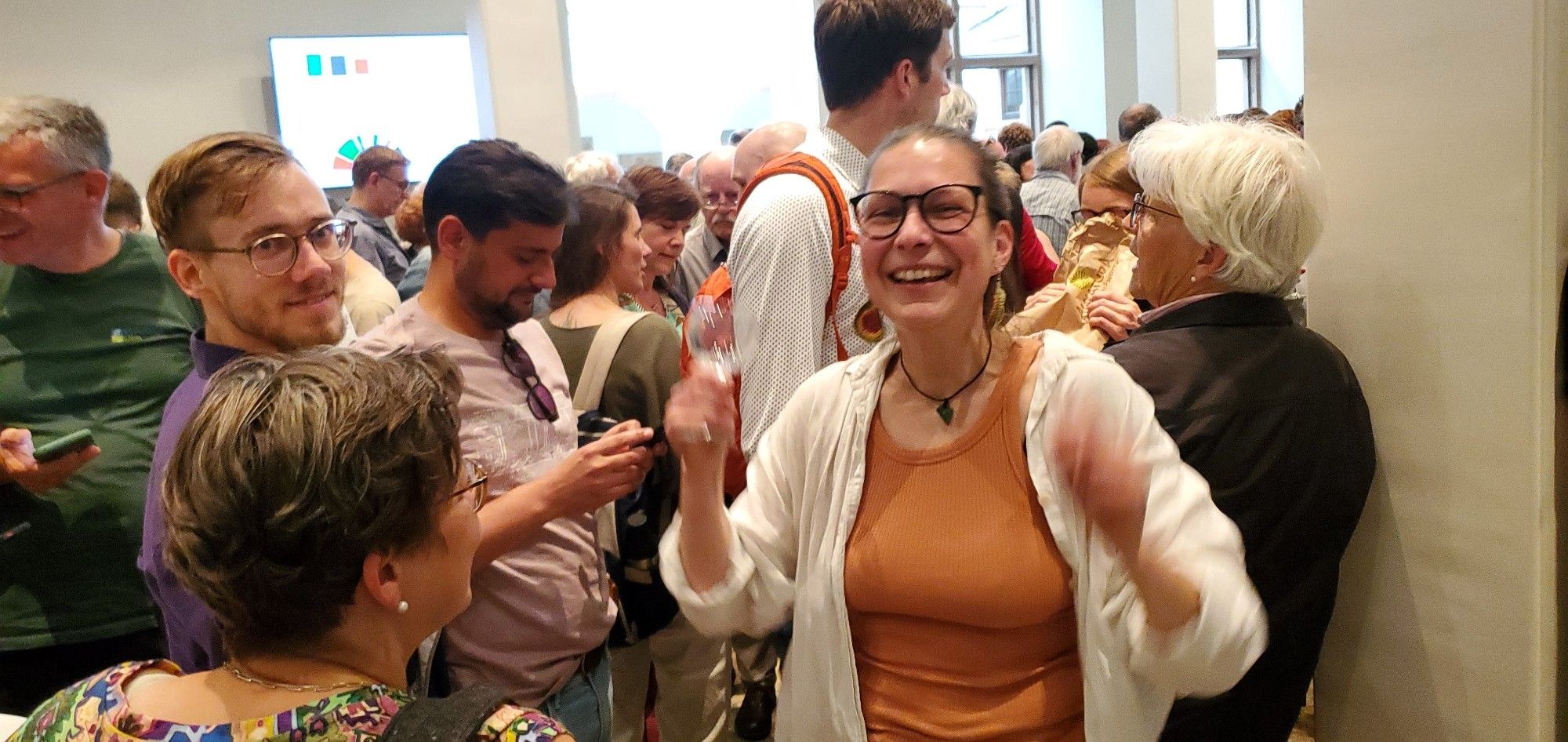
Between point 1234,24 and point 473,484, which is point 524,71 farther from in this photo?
point 1234,24

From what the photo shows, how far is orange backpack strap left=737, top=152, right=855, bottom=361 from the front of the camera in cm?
204

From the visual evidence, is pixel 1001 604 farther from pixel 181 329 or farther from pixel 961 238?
pixel 181 329

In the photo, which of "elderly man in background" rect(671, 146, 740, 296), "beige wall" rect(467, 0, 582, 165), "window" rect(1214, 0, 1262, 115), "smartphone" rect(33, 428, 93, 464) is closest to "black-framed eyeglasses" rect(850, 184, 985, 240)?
"smartphone" rect(33, 428, 93, 464)

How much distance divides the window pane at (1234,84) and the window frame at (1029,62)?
81.7 inches

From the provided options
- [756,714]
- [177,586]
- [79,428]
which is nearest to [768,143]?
[756,714]

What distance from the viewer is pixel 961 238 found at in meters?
1.52

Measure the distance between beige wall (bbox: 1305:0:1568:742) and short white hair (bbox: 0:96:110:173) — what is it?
230 cm

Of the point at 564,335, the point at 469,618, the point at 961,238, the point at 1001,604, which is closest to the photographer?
the point at 1001,604

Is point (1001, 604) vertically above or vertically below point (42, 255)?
below

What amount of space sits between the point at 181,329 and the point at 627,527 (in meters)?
0.94

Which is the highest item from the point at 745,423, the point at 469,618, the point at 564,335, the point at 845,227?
the point at 845,227

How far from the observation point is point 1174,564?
1.28 meters

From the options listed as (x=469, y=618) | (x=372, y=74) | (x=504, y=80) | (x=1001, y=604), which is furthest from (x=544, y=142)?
(x=1001, y=604)

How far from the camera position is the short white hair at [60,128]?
196 centimetres
